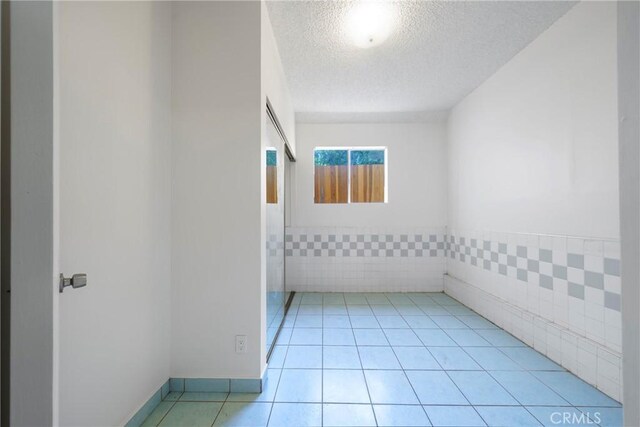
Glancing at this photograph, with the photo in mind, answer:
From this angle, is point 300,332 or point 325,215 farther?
point 325,215

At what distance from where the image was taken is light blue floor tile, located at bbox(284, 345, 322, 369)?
1.99 m

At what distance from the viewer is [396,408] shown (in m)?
1.55

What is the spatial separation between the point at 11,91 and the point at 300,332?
2.46 m

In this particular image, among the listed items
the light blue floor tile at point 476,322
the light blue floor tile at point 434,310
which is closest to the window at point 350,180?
the light blue floor tile at point 434,310

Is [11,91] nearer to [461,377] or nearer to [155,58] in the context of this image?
[155,58]

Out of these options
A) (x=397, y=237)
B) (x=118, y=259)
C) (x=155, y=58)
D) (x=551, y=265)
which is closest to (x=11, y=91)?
(x=118, y=259)

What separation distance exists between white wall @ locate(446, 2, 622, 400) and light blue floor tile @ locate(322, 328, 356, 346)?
1.43 meters

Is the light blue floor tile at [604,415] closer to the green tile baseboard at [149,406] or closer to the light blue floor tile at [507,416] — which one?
the light blue floor tile at [507,416]

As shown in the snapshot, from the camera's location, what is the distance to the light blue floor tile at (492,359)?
77.4 inches

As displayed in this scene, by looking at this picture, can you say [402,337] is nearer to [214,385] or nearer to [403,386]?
[403,386]

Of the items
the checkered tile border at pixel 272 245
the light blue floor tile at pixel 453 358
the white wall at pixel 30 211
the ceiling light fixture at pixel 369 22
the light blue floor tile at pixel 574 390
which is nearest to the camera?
the white wall at pixel 30 211

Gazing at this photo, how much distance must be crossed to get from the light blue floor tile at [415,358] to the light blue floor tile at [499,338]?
641 mm

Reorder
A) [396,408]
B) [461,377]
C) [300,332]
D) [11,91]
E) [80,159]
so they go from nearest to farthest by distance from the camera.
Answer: [11,91] < [80,159] < [396,408] < [461,377] < [300,332]

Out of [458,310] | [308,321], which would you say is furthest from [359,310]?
[458,310]
